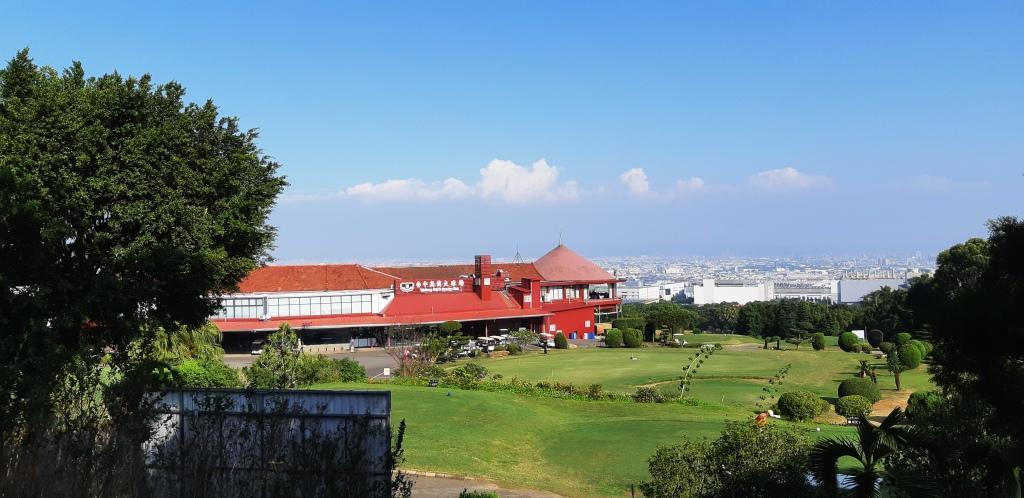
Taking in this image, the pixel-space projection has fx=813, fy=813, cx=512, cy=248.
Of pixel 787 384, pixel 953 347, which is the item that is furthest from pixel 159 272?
pixel 787 384

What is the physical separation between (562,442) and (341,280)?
37978mm

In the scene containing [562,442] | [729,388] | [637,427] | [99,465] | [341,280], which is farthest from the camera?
[341,280]

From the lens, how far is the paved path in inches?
1658

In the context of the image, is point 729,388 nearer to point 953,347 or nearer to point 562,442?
point 562,442

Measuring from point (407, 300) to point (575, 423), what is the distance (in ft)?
117

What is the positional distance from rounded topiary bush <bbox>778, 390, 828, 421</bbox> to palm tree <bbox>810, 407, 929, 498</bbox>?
16.1m

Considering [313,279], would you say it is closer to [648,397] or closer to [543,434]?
[648,397]

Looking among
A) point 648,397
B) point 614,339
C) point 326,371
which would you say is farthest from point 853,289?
point 326,371

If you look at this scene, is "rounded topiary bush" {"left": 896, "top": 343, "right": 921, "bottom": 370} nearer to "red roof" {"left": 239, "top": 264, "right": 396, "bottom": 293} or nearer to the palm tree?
the palm tree

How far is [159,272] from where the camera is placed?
19.5 metres

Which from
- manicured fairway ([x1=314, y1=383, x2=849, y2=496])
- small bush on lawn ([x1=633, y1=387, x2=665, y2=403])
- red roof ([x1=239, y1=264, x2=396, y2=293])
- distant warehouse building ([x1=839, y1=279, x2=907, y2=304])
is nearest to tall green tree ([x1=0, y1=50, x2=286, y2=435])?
manicured fairway ([x1=314, y1=383, x2=849, y2=496])

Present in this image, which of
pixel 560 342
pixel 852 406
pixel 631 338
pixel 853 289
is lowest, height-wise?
pixel 852 406

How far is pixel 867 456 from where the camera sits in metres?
9.91

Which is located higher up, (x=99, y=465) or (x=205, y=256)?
(x=205, y=256)
